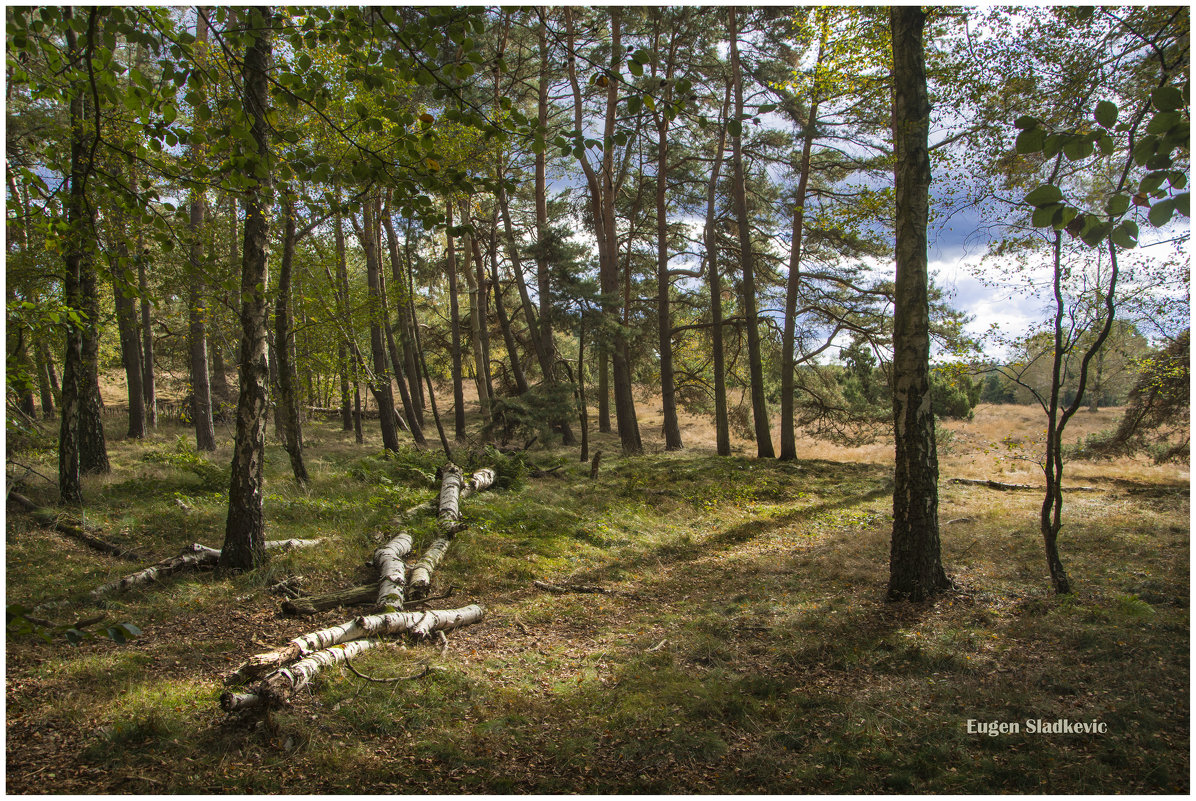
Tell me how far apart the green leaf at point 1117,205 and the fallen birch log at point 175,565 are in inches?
299

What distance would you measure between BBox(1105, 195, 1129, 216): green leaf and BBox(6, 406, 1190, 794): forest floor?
2.99 metres

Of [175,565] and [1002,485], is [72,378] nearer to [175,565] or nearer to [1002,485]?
[175,565]

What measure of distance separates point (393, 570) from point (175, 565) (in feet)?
7.33

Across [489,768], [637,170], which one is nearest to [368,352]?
[637,170]

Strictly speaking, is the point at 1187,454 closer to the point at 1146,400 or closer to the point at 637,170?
the point at 1146,400

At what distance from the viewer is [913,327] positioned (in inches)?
233

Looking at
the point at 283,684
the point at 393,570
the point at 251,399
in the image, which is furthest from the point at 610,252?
the point at 283,684

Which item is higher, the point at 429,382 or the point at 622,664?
the point at 429,382

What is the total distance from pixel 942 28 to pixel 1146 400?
10420 mm

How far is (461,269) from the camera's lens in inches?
848

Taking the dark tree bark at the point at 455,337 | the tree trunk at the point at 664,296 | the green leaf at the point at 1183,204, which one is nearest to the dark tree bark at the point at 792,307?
the tree trunk at the point at 664,296

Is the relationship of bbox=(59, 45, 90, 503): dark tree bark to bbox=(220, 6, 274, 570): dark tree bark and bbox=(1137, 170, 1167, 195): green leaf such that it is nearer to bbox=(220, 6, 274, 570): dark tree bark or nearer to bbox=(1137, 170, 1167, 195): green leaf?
bbox=(220, 6, 274, 570): dark tree bark

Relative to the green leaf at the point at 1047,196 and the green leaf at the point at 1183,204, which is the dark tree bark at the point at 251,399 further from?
the green leaf at the point at 1183,204

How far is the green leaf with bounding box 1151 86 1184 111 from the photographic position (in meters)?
1.88
